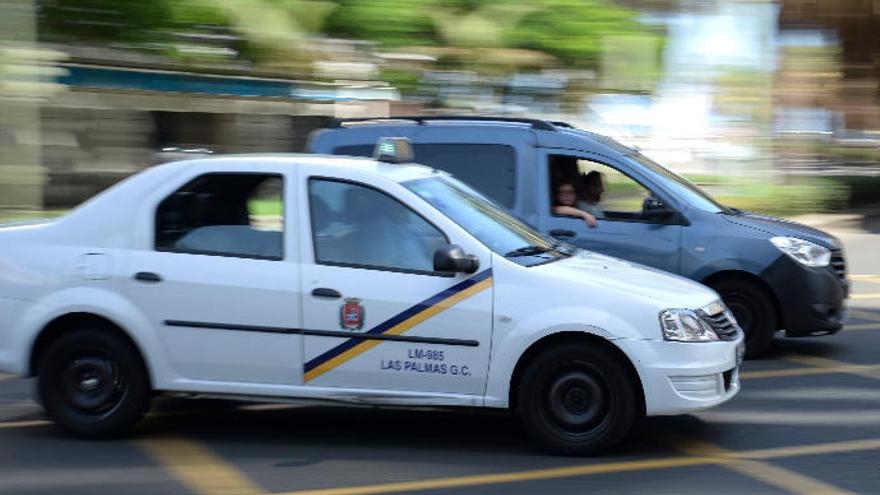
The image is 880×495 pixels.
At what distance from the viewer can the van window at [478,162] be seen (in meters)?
9.02

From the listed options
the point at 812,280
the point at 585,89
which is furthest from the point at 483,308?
the point at 585,89

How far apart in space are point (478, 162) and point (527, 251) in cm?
271

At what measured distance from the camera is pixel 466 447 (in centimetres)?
635

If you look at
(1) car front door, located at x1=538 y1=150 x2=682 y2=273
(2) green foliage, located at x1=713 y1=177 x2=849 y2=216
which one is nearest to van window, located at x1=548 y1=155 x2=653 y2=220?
(1) car front door, located at x1=538 y1=150 x2=682 y2=273

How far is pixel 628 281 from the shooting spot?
6.25 m

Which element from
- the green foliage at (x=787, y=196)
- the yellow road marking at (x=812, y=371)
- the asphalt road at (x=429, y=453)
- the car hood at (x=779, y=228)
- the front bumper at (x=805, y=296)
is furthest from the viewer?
the green foliage at (x=787, y=196)

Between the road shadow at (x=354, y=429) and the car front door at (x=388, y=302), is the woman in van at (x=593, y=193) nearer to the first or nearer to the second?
the road shadow at (x=354, y=429)

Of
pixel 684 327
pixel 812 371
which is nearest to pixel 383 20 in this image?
pixel 812 371

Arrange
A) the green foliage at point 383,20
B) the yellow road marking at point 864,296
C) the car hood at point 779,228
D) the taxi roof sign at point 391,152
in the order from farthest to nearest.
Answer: the green foliage at point 383,20 → the yellow road marking at point 864,296 → the car hood at point 779,228 → the taxi roof sign at point 391,152

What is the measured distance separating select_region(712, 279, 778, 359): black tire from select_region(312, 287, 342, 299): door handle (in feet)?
12.2

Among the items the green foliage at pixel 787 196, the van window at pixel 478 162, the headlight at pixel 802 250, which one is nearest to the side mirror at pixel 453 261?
the van window at pixel 478 162

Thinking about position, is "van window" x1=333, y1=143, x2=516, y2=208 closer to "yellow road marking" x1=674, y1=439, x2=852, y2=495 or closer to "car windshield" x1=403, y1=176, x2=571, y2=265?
"car windshield" x1=403, y1=176, x2=571, y2=265

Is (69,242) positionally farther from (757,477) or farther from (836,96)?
(836,96)

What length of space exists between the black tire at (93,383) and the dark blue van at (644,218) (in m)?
3.23
